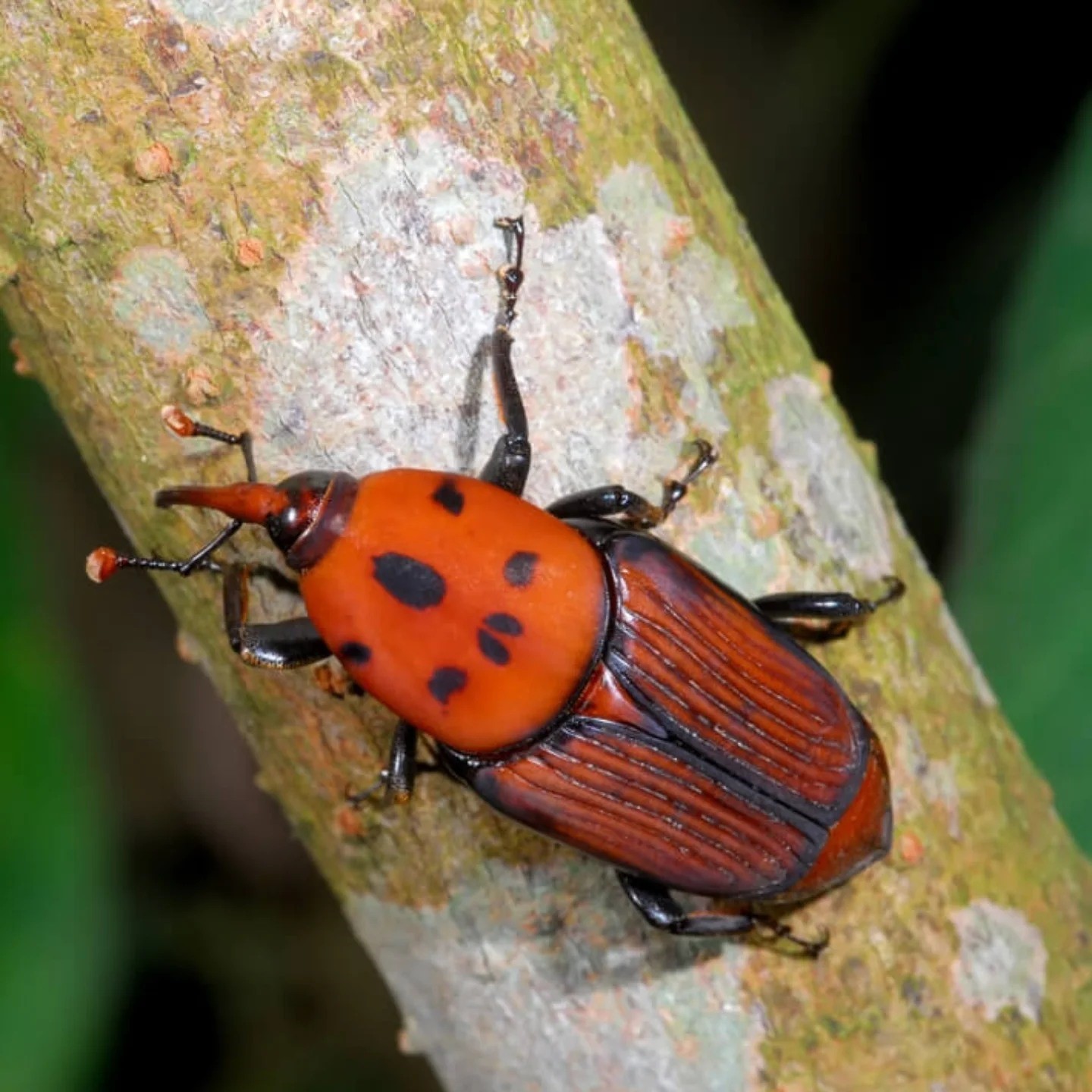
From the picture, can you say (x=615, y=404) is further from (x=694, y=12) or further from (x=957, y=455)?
(x=694, y=12)

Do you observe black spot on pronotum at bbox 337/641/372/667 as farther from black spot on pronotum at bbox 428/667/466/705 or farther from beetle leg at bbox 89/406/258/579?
beetle leg at bbox 89/406/258/579

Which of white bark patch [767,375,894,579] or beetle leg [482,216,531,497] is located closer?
beetle leg [482,216,531,497]

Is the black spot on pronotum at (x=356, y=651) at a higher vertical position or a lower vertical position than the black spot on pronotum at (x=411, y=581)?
lower

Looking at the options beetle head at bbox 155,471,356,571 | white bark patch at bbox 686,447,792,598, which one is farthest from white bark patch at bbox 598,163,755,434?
beetle head at bbox 155,471,356,571


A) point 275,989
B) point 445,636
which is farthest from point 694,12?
point 275,989

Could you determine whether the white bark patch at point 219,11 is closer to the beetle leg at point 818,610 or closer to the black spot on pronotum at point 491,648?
the black spot on pronotum at point 491,648

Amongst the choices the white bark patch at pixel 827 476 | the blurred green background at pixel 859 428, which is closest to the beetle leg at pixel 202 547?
the white bark patch at pixel 827 476
